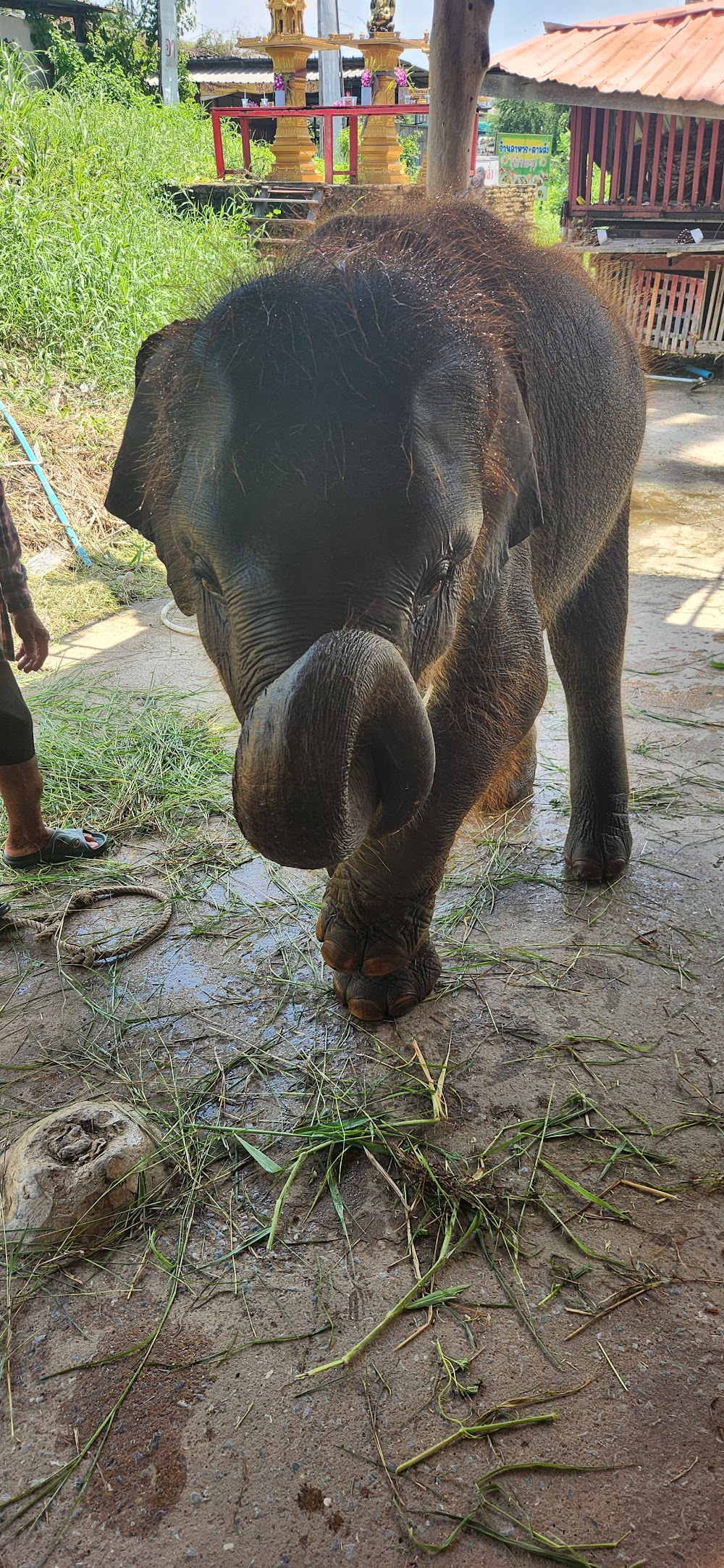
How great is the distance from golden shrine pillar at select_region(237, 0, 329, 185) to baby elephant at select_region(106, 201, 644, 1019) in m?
13.1

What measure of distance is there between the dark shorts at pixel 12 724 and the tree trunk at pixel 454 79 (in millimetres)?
2836

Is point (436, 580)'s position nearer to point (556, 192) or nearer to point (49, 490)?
point (49, 490)

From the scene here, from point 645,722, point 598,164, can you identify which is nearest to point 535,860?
point 645,722

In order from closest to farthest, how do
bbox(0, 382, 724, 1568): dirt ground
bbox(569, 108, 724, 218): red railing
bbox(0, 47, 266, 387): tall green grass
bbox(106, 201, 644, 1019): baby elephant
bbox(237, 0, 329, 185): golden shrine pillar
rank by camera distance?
bbox(106, 201, 644, 1019): baby elephant, bbox(0, 382, 724, 1568): dirt ground, bbox(0, 47, 266, 387): tall green grass, bbox(569, 108, 724, 218): red railing, bbox(237, 0, 329, 185): golden shrine pillar

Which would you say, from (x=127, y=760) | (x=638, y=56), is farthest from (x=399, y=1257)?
(x=638, y=56)

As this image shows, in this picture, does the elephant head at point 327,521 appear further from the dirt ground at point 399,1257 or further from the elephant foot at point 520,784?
the elephant foot at point 520,784

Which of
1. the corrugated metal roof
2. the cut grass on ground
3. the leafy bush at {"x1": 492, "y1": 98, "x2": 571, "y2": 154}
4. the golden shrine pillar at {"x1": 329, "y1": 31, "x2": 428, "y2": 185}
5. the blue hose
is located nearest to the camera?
the cut grass on ground

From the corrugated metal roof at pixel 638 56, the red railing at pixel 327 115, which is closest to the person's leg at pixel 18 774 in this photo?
the red railing at pixel 327 115

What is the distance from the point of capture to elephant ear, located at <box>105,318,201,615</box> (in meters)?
2.02

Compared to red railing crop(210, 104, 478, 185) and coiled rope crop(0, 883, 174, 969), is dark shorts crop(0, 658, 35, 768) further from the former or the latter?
red railing crop(210, 104, 478, 185)

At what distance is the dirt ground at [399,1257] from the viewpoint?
171cm

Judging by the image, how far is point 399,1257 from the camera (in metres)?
2.16

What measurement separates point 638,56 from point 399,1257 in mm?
13425

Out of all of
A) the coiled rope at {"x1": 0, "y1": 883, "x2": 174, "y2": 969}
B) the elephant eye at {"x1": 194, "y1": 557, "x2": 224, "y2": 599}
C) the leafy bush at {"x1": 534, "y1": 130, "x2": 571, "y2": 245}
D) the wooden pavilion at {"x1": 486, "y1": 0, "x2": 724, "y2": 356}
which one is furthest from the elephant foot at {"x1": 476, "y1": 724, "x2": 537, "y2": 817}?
the leafy bush at {"x1": 534, "y1": 130, "x2": 571, "y2": 245}
